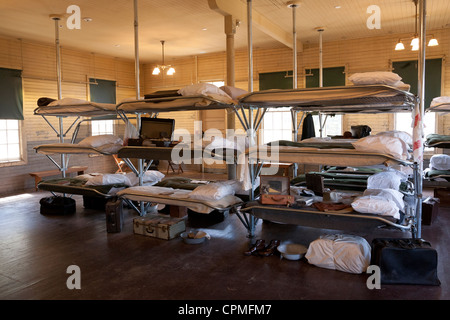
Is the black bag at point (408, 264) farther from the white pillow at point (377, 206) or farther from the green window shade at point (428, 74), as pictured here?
the green window shade at point (428, 74)

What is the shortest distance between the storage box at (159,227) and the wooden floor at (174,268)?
11 cm

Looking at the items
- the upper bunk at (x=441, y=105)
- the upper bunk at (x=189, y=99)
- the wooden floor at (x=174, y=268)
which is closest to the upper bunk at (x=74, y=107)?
the upper bunk at (x=189, y=99)

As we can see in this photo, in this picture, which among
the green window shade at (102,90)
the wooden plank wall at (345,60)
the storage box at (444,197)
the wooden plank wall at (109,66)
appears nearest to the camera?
the storage box at (444,197)

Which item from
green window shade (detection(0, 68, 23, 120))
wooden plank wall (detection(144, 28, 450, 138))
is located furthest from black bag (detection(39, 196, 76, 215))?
wooden plank wall (detection(144, 28, 450, 138))

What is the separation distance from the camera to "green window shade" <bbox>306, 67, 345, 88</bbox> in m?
11.3

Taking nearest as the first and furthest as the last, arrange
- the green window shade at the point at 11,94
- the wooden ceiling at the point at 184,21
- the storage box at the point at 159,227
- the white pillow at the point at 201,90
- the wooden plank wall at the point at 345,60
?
1. the white pillow at the point at 201,90
2. the storage box at the point at 159,227
3. the wooden ceiling at the point at 184,21
4. the green window shade at the point at 11,94
5. the wooden plank wall at the point at 345,60

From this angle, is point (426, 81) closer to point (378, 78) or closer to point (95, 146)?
point (378, 78)

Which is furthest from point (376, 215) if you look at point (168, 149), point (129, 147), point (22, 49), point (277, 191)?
point (22, 49)

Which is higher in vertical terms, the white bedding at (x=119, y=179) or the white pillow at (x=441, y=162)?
the white pillow at (x=441, y=162)

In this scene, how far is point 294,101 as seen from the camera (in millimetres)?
4777

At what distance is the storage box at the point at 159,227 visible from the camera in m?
5.59

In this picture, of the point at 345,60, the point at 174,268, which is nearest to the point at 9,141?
the point at 174,268

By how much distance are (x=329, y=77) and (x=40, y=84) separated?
8659 millimetres

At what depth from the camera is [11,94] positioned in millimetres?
10273
